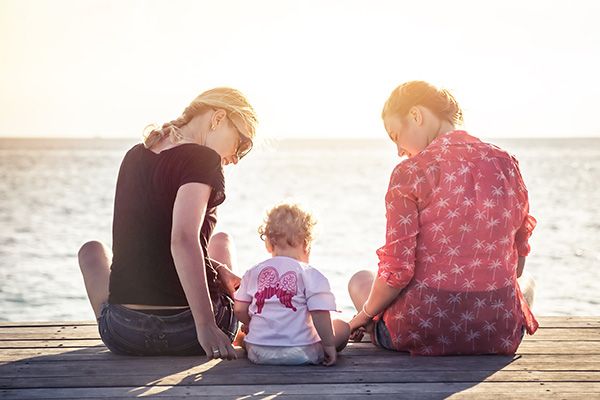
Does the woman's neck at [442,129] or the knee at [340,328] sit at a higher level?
the woman's neck at [442,129]

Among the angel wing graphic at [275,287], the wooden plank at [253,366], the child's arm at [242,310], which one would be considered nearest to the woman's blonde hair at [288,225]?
the angel wing graphic at [275,287]

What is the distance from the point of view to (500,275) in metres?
3.57

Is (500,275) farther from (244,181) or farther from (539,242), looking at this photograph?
(244,181)

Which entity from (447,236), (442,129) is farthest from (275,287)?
(442,129)

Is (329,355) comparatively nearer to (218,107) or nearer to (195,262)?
(195,262)

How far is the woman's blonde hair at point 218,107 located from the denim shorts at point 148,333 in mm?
679

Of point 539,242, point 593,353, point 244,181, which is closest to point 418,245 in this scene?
point 593,353

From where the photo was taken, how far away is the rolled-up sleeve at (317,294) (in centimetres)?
343

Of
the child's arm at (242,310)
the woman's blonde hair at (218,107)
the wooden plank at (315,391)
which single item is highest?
the woman's blonde hair at (218,107)

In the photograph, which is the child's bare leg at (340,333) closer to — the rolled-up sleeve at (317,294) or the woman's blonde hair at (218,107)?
the rolled-up sleeve at (317,294)

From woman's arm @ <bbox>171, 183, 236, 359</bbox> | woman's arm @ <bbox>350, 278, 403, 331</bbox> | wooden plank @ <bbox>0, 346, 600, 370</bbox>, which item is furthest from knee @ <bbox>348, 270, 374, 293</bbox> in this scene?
woman's arm @ <bbox>171, 183, 236, 359</bbox>

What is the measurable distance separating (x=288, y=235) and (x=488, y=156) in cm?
84

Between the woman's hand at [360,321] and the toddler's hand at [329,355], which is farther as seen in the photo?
the woman's hand at [360,321]

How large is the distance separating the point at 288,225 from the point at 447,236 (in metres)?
0.62
